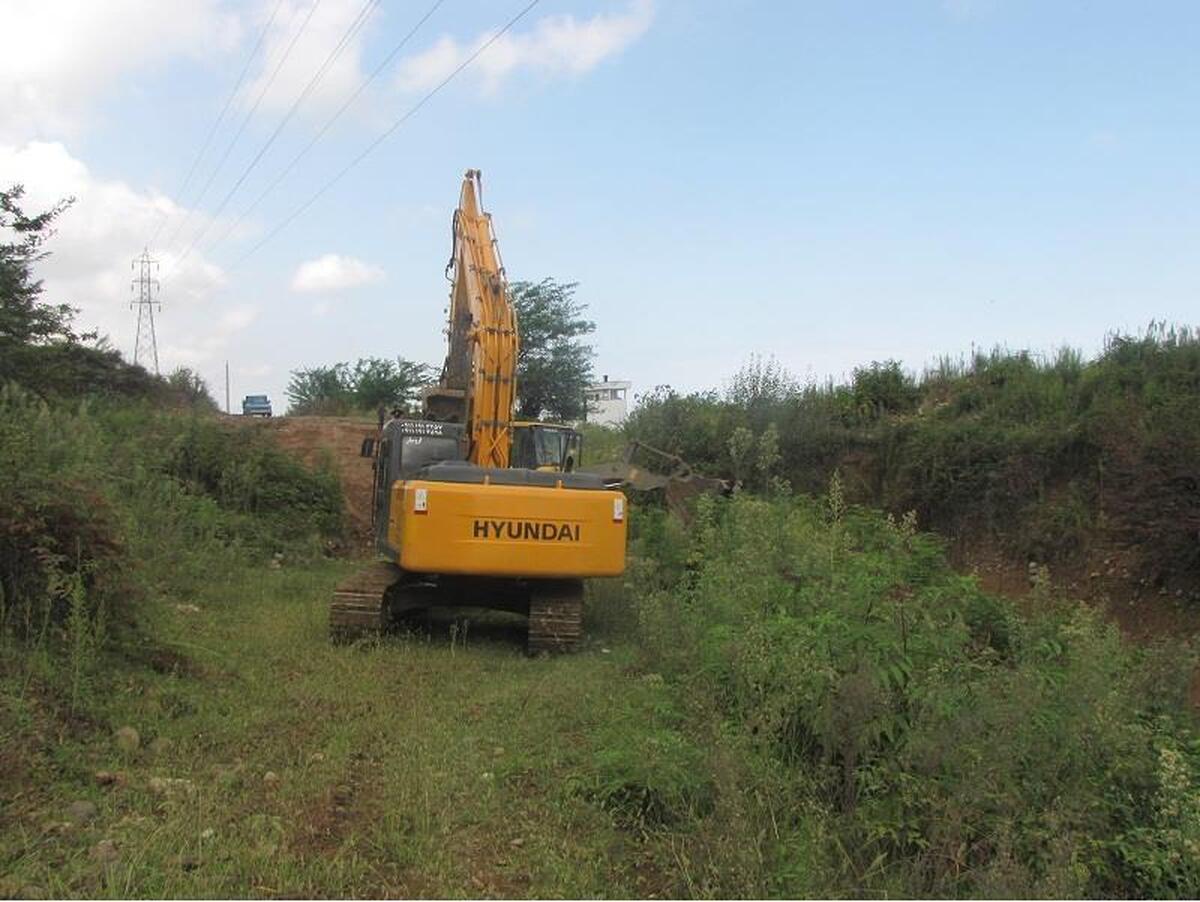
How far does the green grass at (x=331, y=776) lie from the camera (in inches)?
165

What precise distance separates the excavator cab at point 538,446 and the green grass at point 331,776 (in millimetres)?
3826

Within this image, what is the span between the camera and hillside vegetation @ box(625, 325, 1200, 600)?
10609mm

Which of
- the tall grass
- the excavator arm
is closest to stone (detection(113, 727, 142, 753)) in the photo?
the tall grass

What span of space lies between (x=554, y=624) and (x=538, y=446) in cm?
298

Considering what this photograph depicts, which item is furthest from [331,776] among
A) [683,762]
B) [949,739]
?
[949,739]

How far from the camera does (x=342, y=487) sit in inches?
732

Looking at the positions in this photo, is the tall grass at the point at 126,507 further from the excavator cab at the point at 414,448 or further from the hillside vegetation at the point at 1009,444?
the hillside vegetation at the point at 1009,444

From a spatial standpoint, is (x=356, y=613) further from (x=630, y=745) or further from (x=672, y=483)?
(x=672, y=483)

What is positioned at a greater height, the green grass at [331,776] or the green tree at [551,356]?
the green tree at [551,356]

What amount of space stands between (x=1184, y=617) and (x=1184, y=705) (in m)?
4.80

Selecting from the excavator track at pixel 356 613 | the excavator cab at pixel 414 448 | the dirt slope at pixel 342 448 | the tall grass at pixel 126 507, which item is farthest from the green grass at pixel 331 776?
the dirt slope at pixel 342 448

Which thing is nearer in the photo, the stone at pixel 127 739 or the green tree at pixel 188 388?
the stone at pixel 127 739

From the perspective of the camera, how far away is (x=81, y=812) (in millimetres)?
4648

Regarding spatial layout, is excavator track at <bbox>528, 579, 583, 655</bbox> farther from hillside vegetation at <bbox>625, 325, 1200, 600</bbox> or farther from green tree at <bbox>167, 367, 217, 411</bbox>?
green tree at <bbox>167, 367, 217, 411</bbox>
